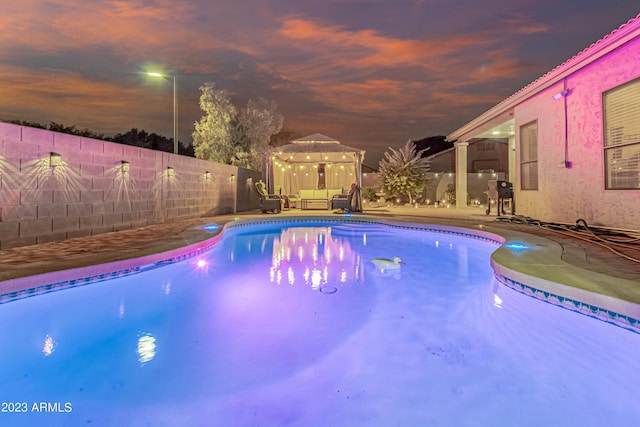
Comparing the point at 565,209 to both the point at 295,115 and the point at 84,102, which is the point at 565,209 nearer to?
the point at 295,115

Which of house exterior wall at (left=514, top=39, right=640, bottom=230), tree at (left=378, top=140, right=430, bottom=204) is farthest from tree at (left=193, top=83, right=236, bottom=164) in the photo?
house exterior wall at (left=514, top=39, right=640, bottom=230)

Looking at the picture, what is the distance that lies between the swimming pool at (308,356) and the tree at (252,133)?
15.5 m

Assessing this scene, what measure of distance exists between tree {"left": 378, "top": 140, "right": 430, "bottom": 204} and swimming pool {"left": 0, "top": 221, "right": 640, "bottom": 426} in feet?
41.9

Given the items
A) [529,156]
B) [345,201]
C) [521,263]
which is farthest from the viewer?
[345,201]

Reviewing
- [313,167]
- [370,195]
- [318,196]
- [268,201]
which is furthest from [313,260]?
[370,195]

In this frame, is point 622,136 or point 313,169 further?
point 313,169

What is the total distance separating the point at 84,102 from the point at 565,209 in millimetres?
23129

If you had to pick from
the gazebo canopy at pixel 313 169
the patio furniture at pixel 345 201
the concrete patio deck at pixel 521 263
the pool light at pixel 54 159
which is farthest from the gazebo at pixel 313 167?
the concrete patio deck at pixel 521 263

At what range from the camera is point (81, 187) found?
658 centimetres

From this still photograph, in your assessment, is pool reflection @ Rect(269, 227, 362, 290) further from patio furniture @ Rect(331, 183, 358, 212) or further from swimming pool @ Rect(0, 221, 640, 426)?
patio furniture @ Rect(331, 183, 358, 212)

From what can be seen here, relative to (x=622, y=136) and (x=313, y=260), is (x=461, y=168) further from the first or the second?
(x=313, y=260)

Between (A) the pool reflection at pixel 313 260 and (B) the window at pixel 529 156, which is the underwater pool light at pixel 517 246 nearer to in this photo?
(A) the pool reflection at pixel 313 260

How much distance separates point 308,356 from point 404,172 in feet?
50.3

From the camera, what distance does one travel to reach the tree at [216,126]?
61.9 ft
